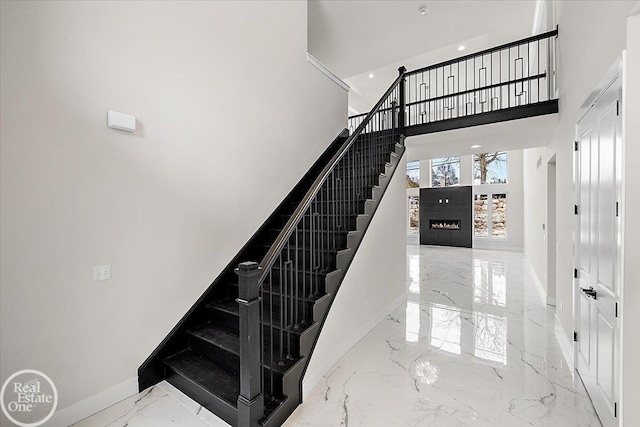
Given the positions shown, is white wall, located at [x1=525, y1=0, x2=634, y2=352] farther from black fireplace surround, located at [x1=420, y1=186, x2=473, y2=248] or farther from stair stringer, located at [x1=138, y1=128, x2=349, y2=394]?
black fireplace surround, located at [x1=420, y1=186, x2=473, y2=248]

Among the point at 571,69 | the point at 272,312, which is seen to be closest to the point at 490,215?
the point at 571,69

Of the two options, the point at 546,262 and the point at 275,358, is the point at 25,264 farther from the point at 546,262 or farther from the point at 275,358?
the point at 546,262

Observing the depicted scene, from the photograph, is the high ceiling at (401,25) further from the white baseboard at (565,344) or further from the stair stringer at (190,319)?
the white baseboard at (565,344)

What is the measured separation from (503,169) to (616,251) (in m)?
10.5

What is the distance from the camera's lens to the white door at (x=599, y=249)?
1742 millimetres

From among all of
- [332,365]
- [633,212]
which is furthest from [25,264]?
[633,212]

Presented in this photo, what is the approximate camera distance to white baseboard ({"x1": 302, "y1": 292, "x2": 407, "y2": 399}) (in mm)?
2344

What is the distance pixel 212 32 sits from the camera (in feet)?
9.58

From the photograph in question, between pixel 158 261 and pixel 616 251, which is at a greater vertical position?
pixel 616 251

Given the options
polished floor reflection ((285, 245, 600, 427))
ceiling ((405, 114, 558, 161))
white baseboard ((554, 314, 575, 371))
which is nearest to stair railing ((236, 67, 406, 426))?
polished floor reflection ((285, 245, 600, 427))

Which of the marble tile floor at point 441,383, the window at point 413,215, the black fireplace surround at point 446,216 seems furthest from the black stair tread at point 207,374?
the window at point 413,215

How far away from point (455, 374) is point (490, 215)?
32.9 ft

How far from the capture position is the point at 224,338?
2.49m

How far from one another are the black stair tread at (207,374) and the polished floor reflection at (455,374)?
50cm
